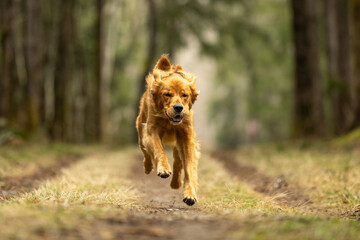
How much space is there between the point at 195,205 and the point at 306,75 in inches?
407

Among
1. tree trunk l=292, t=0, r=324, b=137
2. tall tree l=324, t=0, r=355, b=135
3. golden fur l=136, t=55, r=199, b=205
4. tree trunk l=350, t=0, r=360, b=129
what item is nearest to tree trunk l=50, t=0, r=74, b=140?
tree trunk l=292, t=0, r=324, b=137

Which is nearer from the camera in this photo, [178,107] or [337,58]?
[178,107]

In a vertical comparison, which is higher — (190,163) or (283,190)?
(190,163)

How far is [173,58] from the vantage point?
26.3 metres

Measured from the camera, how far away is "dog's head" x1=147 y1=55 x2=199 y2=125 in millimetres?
5590

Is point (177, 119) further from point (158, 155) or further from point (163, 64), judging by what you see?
point (163, 64)

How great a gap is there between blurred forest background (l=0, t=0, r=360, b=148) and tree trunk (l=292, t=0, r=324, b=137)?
0.11ft

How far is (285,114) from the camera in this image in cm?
3550

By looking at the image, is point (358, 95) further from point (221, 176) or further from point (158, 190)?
point (158, 190)

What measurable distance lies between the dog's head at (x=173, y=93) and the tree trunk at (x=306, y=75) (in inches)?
357

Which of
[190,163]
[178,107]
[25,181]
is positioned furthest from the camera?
[25,181]

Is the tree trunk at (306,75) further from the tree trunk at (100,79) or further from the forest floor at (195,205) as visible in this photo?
the tree trunk at (100,79)

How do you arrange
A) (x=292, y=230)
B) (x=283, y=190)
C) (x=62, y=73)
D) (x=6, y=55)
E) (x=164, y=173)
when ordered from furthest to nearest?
1. (x=62, y=73)
2. (x=6, y=55)
3. (x=283, y=190)
4. (x=164, y=173)
5. (x=292, y=230)

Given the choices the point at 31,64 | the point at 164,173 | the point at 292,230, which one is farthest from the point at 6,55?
the point at 292,230
